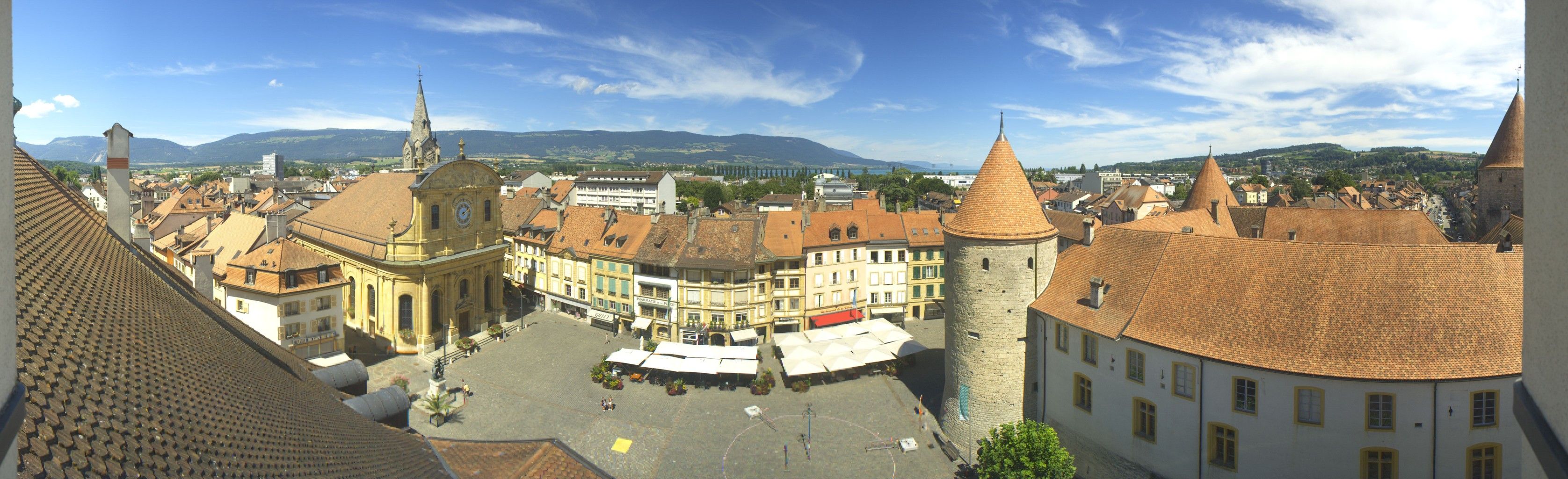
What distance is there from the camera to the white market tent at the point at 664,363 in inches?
1361

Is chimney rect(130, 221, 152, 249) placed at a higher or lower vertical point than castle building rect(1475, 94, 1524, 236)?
lower

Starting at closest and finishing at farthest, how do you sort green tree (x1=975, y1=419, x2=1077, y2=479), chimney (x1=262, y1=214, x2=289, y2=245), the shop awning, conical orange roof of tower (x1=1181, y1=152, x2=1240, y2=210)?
green tree (x1=975, y1=419, x2=1077, y2=479), chimney (x1=262, y1=214, x2=289, y2=245), the shop awning, conical orange roof of tower (x1=1181, y1=152, x2=1240, y2=210)

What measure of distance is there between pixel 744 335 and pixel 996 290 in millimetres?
19303

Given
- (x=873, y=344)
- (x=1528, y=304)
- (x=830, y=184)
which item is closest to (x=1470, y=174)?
(x=830, y=184)

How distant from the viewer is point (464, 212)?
4478cm

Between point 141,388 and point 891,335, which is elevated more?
point 141,388

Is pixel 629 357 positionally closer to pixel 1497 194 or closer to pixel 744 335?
pixel 744 335

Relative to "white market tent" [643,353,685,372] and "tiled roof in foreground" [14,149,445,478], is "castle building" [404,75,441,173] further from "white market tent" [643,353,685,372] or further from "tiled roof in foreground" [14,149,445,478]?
"tiled roof in foreground" [14,149,445,478]

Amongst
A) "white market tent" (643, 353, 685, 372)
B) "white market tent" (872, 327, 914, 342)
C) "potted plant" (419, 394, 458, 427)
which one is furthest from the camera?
"white market tent" (872, 327, 914, 342)

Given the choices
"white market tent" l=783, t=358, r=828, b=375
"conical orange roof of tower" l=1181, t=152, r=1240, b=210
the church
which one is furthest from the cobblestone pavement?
"conical orange roof of tower" l=1181, t=152, r=1240, b=210

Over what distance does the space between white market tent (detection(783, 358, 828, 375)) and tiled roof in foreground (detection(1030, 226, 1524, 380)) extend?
14.2 m

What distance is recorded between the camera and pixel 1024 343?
26.7 m

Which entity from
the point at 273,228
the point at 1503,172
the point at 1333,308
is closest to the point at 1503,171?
the point at 1503,172

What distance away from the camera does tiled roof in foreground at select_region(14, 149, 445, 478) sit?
15.3ft
